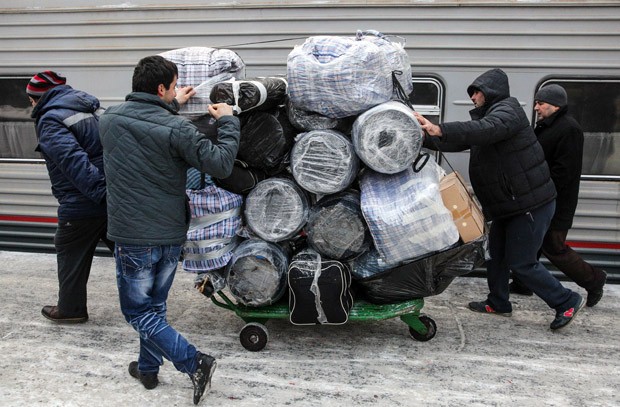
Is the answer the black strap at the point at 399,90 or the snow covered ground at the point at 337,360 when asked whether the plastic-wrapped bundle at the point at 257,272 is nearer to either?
the snow covered ground at the point at 337,360

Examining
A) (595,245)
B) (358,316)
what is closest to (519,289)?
(595,245)

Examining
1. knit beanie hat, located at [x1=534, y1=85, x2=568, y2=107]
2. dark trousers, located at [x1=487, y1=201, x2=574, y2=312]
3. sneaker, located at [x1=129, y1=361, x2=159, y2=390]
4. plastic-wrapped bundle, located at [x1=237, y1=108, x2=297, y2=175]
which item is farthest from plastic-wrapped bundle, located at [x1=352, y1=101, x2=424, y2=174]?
sneaker, located at [x1=129, y1=361, x2=159, y2=390]

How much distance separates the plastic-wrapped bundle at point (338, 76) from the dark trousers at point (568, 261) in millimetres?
1951

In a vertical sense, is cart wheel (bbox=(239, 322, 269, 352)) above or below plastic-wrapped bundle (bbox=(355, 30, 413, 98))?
below

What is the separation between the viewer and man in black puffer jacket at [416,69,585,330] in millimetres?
4106

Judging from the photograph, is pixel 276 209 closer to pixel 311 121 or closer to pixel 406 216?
pixel 311 121

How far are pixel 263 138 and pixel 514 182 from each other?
167 centimetres

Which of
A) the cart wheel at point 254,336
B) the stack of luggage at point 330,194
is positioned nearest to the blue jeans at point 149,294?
the stack of luggage at point 330,194

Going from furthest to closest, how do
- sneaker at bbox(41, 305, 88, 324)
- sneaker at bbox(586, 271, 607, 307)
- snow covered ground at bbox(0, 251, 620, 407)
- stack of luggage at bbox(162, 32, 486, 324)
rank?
sneaker at bbox(586, 271, 607, 307), sneaker at bbox(41, 305, 88, 324), stack of luggage at bbox(162, 32, 486, 324), snow covered ground at bbox(0, 251, 620, 407)

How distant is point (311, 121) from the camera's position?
3.87 m

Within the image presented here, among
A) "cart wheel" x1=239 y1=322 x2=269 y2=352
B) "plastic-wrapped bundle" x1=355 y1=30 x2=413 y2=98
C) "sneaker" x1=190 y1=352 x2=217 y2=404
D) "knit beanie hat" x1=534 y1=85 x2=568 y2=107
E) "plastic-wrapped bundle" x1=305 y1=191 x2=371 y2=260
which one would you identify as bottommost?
"cart wheel" x1=239 y1=322 x2=269 y2=352

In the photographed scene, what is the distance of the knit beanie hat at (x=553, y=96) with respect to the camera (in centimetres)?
460

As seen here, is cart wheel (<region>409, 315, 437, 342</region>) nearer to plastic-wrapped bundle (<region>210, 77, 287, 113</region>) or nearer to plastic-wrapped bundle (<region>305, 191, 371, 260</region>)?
plastic-wrapped bundle (<region>305, 191, 371, 260</region>)

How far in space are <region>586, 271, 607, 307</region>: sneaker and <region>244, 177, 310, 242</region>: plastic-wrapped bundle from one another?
247 cm
